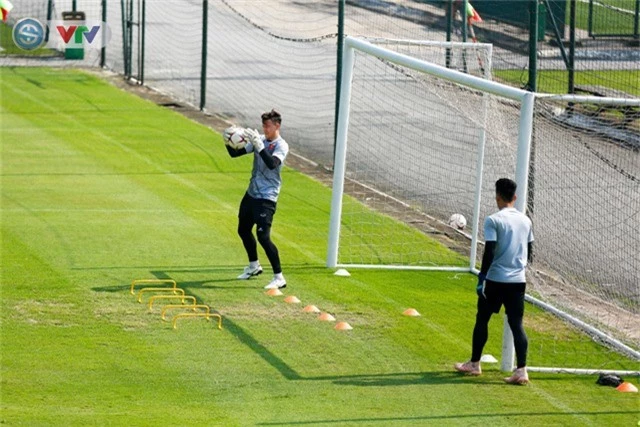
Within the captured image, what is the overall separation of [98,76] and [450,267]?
18.8 metres

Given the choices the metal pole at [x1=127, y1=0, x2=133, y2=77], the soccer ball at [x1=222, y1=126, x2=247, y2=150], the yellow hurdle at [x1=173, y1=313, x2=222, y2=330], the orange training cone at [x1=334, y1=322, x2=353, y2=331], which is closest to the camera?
the yellow hurdle at [x1=173, y1=313, x2=222, y2=330]

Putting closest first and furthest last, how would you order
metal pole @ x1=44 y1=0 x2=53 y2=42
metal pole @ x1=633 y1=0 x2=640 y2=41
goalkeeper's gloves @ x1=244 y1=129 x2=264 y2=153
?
1. goalkeeper's gloves @ x1=244 y1=129 x2=264 y2=153
2. metal pole @ x1=633 y1=0 x2=640 y2=41
3. metal pole @ x1=44 y1=0 x2=53 y2=42

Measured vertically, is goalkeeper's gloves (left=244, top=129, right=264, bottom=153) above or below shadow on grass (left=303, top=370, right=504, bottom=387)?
above

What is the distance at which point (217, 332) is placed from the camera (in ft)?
41.2

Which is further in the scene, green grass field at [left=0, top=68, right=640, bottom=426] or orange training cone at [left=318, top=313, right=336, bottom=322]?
orange training cone at [left=318, top=313, right=336, bottom=322]

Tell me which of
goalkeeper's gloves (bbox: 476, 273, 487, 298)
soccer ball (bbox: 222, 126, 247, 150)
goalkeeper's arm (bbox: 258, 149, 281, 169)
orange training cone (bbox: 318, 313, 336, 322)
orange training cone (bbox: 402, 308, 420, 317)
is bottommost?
orange training cone (bbox: 402, 308, 420, 317)

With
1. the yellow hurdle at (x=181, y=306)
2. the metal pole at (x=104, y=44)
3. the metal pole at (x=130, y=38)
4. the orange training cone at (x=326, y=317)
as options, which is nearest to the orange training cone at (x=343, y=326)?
the orange training cone at (x=326, y=317)

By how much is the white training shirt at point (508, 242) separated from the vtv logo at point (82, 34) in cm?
2510

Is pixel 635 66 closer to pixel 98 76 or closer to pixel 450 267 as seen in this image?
pixel 450 267

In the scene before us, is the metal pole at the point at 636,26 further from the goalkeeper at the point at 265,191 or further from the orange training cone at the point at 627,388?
the orange training cone at the point at 627,388

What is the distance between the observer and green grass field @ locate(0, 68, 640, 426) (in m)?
10.3

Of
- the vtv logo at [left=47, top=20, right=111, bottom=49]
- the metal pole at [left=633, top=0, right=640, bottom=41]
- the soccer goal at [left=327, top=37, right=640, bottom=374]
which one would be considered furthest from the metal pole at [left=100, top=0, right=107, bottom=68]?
the metal pole at [left=633, top=0, right=640, bottom=41]

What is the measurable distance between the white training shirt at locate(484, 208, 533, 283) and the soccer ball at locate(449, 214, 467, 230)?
22.6 feet

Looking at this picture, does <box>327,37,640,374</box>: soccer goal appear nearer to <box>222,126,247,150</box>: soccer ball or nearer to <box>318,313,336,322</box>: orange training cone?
<box>222,126,247,150</box>: soccer ball
